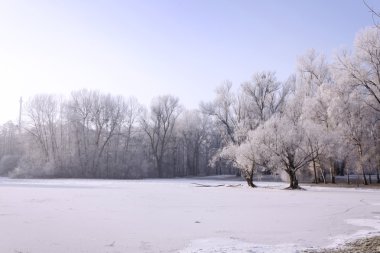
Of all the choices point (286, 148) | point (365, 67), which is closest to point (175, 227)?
point (286, 148)

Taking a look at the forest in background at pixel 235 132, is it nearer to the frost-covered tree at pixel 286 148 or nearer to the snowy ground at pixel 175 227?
the frost-covered tree at pixel 286 148

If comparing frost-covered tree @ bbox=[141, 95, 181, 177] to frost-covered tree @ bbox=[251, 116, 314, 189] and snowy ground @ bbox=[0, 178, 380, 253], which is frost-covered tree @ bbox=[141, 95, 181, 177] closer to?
frost-covered tree @ bbox=[251, 116, 314, 189]

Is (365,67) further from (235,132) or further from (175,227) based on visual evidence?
(175,227)

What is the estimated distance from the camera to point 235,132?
44938 millimetres

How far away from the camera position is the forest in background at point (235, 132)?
118ft

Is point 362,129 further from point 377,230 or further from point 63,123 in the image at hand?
point 63,123

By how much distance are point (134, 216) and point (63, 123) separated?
184ft

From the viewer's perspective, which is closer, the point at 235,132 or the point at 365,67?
the point at 365,67

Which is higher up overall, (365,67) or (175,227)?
(365,67)

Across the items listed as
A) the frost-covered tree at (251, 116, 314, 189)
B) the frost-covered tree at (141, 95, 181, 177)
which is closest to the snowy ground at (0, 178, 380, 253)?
the frost-covered tree at (251, 116, 314, 189)

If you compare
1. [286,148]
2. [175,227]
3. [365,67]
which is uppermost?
[365,67]

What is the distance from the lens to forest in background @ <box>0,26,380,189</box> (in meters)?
35.9

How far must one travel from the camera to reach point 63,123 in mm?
67875

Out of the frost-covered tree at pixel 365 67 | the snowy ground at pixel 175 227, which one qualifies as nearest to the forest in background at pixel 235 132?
the frost-covered tree at pixel 365 67
